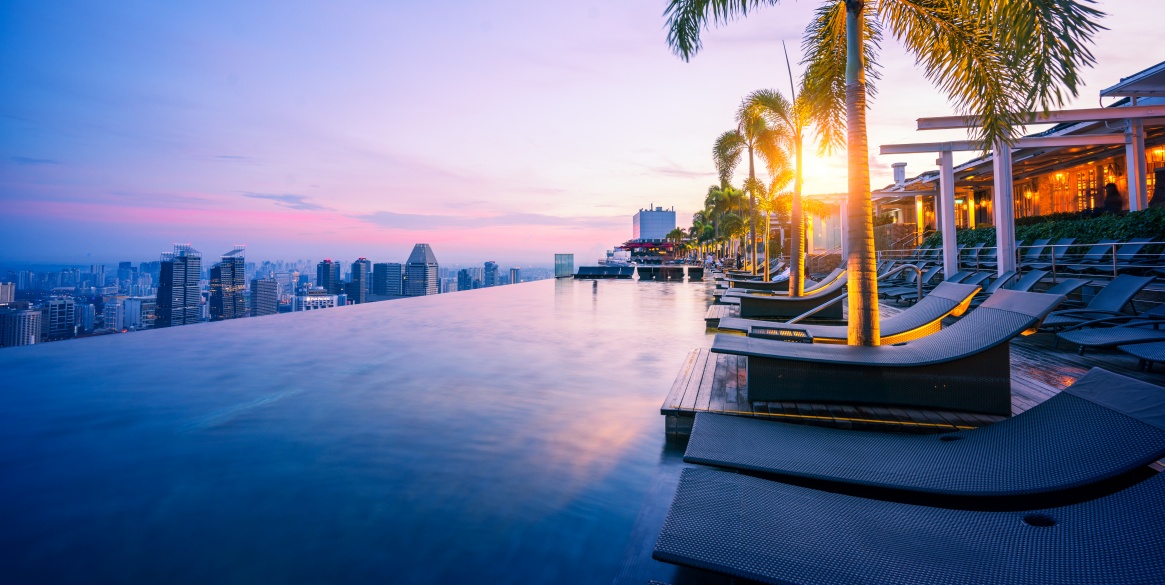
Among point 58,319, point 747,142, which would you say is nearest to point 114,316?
point 58,319

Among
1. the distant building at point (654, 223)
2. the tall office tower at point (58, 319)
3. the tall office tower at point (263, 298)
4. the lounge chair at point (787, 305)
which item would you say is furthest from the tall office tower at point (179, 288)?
the distant building at point (654, 223)

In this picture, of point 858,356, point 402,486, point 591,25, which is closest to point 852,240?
point 858,356

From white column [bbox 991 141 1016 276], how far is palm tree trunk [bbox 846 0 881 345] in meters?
8.68

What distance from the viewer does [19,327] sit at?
8211mm

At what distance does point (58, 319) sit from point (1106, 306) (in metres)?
16.8

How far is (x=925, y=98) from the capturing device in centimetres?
1891

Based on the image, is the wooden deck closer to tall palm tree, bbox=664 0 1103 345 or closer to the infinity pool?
the infinity pool

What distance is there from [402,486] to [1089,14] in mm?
5939

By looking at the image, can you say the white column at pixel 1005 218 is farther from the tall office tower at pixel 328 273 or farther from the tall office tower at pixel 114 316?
the tall office tower at pixel 328 273

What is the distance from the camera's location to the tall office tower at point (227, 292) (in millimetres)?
14459

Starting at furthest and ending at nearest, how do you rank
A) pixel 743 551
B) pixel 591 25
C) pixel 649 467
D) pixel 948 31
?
pixel 591 25
pixel 948 31
pixel 649 467
pixel 743 551

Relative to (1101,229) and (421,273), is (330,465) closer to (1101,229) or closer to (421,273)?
(1101,229)

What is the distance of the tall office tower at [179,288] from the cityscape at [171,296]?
2cm

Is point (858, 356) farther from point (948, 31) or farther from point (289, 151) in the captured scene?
point (289, 151)
